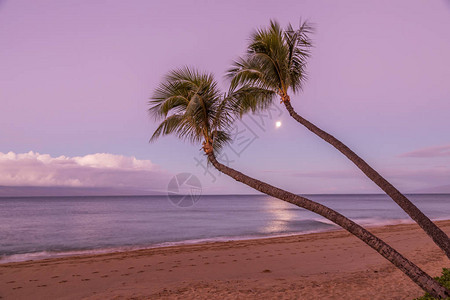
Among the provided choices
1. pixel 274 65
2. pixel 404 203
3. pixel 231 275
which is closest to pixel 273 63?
pixel 274 65

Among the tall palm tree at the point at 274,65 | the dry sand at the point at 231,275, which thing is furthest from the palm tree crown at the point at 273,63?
the dry sand at the point at 231,275

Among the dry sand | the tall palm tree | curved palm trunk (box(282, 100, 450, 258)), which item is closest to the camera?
curved palm trunk (box(282, 100, 450, 258))

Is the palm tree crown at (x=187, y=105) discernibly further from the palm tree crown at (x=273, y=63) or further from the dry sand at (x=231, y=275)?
the dry sand at (x=231, y=275)

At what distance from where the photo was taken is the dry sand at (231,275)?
8.38m

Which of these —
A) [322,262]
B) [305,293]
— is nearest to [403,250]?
[322,262]

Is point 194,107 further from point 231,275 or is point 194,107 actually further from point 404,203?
point 231,275

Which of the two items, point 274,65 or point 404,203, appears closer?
point 404,203

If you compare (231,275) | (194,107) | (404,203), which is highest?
(194,107)

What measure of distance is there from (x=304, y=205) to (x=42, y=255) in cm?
1960

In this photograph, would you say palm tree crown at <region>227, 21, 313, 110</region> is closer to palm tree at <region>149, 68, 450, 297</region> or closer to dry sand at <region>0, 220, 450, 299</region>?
palm tree at <region>149, 68, 450, 297</region>

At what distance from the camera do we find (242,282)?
965 cm

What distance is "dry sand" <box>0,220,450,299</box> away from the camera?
8375 millimetres

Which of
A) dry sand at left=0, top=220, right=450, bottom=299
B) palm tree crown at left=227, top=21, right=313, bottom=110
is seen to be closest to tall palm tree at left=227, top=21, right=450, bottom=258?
palm tree crown at left=227, top=21, right=313, bottom=110

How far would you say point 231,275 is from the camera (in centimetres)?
1117
